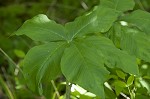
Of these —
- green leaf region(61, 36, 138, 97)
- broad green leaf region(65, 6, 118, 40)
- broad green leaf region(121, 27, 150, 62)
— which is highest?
broad green leaf region(65, 6, 118, 40)

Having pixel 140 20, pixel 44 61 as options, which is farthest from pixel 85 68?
pixel 140 20

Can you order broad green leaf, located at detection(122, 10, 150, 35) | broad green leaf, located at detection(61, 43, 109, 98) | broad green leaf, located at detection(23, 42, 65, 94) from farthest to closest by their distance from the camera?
broad green leaf, located at detection(122, 10, 150, 35) < broad green leaf, located at detection(23, 42, 65, 94) < broad green leaf, located at detection(61, 43, 109, 98)

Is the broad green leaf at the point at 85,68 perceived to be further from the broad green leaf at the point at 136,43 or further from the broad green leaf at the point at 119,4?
the broad green leaf at the point at 119,4

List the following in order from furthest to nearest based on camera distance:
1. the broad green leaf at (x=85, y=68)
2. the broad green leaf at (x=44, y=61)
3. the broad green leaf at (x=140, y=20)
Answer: the broad green leaf at (x=140, y=20) → the broad green leaf at (x=44, y=61) → the broad green leaf at (x=85, y=68)

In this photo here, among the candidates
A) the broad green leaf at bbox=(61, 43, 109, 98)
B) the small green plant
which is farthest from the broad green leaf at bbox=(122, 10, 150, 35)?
the broad green leaf at bbox=(61, 43, 109, 98)

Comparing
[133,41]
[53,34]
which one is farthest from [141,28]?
[53,34]

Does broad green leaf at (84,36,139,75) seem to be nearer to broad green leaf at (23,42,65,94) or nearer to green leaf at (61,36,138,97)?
green leaf at (61,36,138,97)

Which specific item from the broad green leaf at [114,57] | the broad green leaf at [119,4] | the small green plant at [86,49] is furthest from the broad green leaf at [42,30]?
the broad green leaf at [119,4]
